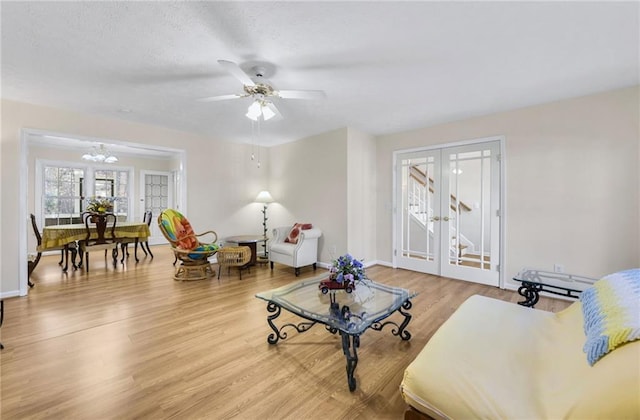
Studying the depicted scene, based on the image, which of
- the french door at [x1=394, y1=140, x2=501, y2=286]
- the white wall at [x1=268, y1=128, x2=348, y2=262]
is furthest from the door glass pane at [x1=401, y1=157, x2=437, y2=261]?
the white wall at [x1=268, y1=128, x2=348, y2=262]

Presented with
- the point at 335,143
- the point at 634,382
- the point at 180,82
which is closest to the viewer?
the point at 634,382

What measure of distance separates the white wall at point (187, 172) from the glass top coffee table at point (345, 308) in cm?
325

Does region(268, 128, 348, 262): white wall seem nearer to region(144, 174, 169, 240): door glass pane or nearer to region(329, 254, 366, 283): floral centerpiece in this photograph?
region(329, 254, 366, 283): floral centerpiece

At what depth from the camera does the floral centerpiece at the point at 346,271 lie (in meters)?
2.18

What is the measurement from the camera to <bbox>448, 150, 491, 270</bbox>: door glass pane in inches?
149

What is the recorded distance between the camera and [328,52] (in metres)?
2.22

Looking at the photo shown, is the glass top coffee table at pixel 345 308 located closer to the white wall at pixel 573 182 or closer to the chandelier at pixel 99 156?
the white wall at pixel 573 182

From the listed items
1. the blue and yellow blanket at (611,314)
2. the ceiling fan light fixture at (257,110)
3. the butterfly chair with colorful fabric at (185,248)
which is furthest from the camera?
the butterfly chair with colorful fabric at (185,248)

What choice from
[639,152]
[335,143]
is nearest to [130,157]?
[335,143]

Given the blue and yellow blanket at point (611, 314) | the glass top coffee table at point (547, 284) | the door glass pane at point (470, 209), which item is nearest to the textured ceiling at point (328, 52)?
the door glass pane at point (470, 209)

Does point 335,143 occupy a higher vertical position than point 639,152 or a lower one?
higher

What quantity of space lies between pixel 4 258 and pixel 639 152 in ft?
24.2

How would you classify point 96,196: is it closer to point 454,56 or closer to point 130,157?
Answer: point 130,157

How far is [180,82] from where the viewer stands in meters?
2.78
